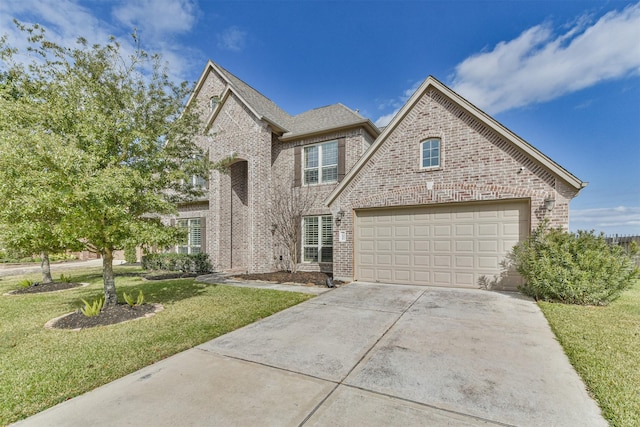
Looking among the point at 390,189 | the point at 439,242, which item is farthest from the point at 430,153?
the point at 439,242

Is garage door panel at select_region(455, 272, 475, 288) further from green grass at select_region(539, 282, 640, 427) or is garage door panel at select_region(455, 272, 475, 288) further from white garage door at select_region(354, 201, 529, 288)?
green grass at select_region(539, 282, 640, 427)

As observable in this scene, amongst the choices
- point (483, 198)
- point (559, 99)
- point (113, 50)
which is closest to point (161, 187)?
point (113, 50)

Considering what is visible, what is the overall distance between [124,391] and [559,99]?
16913 millimetres

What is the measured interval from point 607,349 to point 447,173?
571 cm

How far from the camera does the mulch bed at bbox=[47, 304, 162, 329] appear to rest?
5.50 m

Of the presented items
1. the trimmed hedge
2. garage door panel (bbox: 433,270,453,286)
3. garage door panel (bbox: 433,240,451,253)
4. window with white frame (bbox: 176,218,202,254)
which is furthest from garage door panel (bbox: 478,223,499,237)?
window with white frame (bbox: 176,218,202,254)

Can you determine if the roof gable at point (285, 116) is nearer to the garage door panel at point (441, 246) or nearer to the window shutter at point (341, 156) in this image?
the window shutter at point (341, 156)

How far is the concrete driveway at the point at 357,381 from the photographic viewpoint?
257cm

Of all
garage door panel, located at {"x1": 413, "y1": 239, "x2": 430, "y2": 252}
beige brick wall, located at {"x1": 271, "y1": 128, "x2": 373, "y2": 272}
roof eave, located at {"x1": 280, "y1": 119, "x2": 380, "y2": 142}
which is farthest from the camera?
beige brick wall, located at {"x1": 271, "y1": 128, "x2": 373, "y2": 272}

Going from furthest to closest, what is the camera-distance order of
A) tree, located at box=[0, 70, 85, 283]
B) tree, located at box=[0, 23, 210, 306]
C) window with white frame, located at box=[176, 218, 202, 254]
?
window with white frame, located at box=[176, 218, 202, 254]
tree, located at box=[0, 23, 210, 306]
tree, located at box=[0, 70, 85, 283]

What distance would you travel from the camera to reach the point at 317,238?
486 inches

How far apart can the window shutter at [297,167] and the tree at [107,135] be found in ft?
19.8

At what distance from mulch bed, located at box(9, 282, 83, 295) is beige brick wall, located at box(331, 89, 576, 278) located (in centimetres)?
980

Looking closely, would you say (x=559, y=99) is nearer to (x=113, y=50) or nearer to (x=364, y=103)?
(x=364, y=103)
